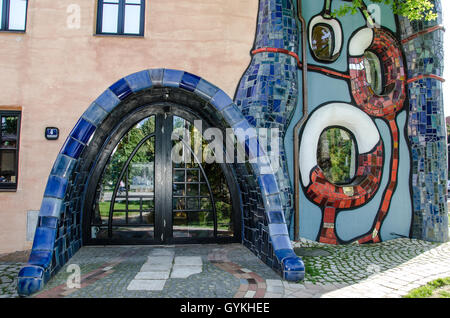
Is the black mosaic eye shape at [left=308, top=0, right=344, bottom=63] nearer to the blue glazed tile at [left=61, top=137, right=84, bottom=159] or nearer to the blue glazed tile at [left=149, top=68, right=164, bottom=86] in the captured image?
the blue glazed tile at [left=149, top=68, right=164, bottom=86]

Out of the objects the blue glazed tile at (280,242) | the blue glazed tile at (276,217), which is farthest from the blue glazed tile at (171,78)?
the blue glazed tile at (280,242)

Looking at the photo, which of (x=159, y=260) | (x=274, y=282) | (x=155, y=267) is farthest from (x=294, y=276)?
(x=159, y=260)

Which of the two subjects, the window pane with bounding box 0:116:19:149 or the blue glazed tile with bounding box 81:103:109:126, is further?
the window pane with bounding box 0:116:19:149

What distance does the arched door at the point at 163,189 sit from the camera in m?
5.39

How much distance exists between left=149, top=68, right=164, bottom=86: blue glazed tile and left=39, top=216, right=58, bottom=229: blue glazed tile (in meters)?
2.34

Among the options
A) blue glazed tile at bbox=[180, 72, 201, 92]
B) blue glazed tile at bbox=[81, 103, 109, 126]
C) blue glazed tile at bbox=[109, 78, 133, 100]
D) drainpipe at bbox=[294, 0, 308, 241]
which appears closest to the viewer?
blue glazed tile at bbox=[81, 103, 109, 126]

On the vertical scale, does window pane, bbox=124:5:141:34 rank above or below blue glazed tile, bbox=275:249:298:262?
above

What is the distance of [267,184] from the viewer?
432 centimetres

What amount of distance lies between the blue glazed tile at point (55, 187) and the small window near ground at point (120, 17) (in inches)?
116

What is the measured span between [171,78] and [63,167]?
1977 millimetres

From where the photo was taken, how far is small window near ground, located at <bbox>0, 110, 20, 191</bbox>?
5133 mm

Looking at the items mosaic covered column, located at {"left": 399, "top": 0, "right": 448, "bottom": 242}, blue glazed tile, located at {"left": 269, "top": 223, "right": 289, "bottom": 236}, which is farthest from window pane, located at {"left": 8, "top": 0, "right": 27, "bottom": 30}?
mosaic covered column, located at {"left": 399, "top": 0, "right": 448, "bottom": 242}

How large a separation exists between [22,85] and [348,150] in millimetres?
6373
